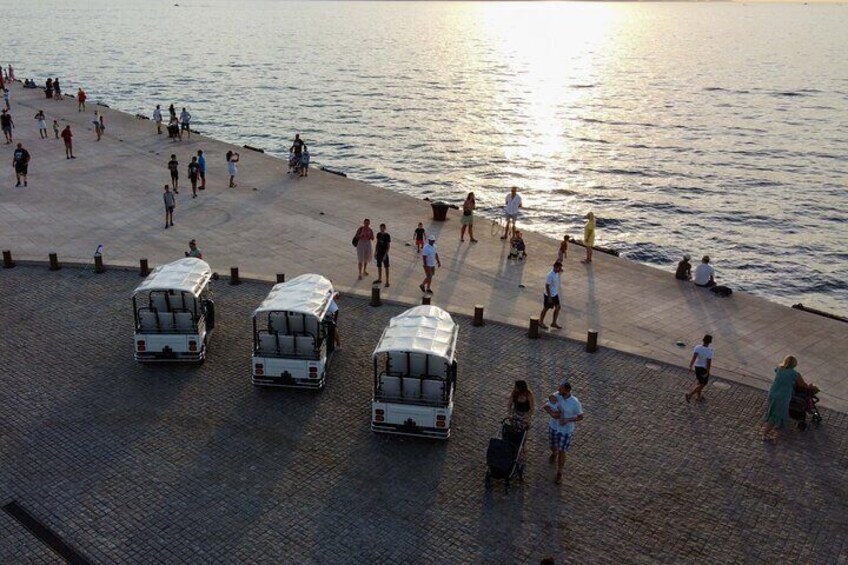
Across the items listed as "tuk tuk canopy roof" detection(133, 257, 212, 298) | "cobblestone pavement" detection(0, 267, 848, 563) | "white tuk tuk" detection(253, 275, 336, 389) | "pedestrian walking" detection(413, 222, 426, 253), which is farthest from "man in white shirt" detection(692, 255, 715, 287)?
"tuk tuk canopy roof" detection(133, 257, 212, 298)

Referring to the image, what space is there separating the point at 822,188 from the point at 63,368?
48.1m

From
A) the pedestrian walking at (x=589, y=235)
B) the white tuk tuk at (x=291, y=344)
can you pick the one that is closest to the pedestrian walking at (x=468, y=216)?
the pedestrian walking at (x=589, y=235)

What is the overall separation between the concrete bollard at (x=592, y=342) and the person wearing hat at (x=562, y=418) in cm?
496

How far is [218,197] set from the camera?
30891 mm

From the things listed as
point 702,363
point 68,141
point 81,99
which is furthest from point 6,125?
point 702,363

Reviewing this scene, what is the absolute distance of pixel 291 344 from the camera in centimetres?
1584

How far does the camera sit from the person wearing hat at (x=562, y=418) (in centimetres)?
1304

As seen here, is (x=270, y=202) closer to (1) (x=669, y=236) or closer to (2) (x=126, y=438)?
(2) (x=126, y=438)

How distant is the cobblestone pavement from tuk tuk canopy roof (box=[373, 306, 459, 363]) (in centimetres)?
160

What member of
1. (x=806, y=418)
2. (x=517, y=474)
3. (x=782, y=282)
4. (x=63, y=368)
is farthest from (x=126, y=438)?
(x=782, y=282)

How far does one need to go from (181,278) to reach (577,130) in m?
60.4

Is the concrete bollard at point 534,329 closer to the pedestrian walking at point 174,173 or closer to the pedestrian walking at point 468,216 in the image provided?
the pedestrian walking at point 468,216

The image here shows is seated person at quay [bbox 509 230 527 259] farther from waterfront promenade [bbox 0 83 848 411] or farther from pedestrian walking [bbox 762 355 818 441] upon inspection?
pedestrian walking [bbox 762 355 818 441]

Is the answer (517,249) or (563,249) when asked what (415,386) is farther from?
(563,249)
